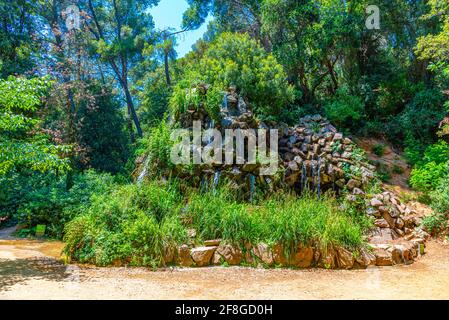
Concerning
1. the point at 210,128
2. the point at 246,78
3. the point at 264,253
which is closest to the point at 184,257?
the point at 264,253

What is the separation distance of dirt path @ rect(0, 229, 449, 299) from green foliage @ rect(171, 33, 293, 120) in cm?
431

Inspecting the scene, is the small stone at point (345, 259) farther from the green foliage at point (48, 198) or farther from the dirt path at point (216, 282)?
the green foliage at point (48, 198)

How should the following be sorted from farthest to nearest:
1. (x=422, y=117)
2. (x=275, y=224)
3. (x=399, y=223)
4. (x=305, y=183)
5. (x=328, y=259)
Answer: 1. (x=422, y=117)
2. (x=305, y=183)
3. (x=399, y=223)
4. (x=275, y=224)
5. (x=328, y=259)

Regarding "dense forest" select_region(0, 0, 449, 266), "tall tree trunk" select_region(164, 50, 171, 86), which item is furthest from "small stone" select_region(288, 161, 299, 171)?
"tall tree trunk" select_region(164, 50, 171, 86)

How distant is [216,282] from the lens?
415 cm

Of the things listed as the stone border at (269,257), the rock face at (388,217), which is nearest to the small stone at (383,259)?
the stone border at (269,257)

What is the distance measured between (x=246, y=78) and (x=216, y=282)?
5.49m

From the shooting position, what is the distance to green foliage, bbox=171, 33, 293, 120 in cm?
831

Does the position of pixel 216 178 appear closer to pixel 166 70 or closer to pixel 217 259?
pixel 217 259

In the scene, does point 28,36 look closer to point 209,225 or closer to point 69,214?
point 69,214

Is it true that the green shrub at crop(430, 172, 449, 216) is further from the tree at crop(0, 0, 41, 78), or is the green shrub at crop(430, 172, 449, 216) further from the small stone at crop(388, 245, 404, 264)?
the tree at crop(0, 0, 41, 78)
